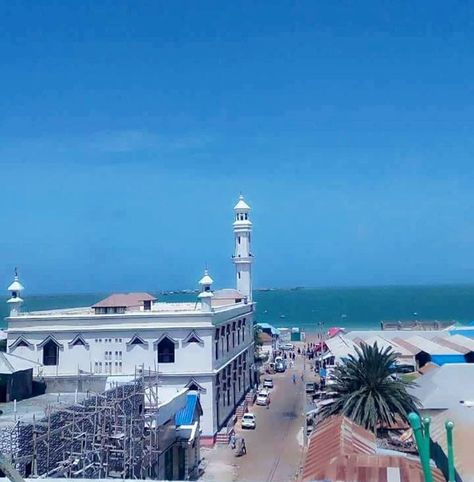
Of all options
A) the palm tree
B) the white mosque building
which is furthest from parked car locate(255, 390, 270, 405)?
the palm tree

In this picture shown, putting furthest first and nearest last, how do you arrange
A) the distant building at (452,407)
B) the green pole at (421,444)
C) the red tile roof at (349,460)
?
the distant building at (452,407), the red tile roof at (349,460), the green pole at (421,444)

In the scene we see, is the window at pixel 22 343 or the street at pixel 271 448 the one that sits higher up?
the window at pixel 22 343

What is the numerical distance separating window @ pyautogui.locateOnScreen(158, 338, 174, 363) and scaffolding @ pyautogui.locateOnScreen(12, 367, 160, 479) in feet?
29.1

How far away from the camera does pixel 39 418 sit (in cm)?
1620

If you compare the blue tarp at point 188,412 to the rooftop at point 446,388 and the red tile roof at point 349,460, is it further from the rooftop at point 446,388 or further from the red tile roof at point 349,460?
the rooftop at point 446,388

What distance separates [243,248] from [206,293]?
661 inches

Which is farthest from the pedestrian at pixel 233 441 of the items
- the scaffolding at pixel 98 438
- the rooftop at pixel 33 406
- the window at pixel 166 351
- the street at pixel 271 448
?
the rooftop at pixel 33 406

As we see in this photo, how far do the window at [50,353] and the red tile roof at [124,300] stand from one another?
3.06 metres

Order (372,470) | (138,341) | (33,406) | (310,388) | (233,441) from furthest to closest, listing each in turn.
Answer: (310,388) < (138,341) < (233,441) < (33,406) < (372,470)

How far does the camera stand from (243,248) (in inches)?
1908

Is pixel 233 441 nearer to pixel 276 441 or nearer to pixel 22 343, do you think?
pixel 276 441

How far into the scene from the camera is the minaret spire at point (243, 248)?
158 ft

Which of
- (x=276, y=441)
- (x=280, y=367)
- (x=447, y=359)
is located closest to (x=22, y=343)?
(x=276, y=441)

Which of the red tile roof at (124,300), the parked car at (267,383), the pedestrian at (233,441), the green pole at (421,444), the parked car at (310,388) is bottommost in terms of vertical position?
the pedestrian at (233,441)
